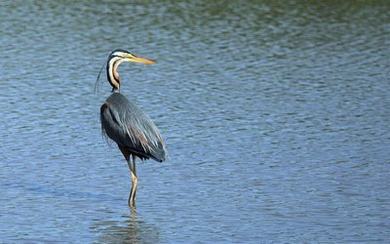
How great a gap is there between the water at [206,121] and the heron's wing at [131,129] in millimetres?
460

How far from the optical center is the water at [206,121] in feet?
36.3

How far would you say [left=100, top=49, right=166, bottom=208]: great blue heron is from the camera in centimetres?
1177

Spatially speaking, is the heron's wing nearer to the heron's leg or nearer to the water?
the heron's leg

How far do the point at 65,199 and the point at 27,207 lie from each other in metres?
0.42

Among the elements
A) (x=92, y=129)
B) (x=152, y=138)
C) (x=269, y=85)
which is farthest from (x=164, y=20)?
(x=152, y=138)

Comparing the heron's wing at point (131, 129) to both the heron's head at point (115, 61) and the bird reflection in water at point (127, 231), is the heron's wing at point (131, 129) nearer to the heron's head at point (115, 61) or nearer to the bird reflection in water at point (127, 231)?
the heron's head at point (115, 61)

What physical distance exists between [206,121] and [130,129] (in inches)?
124

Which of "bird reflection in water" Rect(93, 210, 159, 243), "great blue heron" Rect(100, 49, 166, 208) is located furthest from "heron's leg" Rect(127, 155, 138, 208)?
"bird reflection in water" Rect(93, 210, 159, 243)

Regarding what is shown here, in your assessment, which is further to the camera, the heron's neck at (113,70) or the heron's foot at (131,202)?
the heron's neck at (113,70)

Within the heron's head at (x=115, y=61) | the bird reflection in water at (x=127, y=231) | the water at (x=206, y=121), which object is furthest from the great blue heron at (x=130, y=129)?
the bird reflection in water at (x=127, y=231)

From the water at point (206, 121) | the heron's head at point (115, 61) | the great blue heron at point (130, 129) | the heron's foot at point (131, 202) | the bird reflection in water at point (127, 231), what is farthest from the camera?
the heron's head at point (115, 61)

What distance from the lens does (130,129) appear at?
11.9m

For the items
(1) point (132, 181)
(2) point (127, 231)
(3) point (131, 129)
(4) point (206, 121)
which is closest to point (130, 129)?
(3) point (131, 129)

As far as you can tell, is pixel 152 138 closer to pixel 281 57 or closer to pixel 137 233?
pixel 137 233
